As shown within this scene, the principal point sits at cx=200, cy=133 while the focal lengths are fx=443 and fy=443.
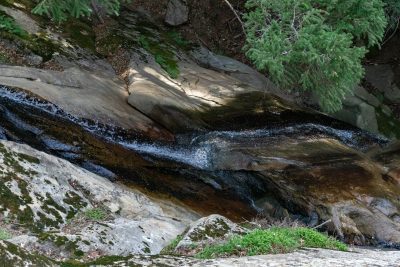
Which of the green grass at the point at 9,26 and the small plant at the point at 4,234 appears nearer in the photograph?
the small plant at the point at 4,234

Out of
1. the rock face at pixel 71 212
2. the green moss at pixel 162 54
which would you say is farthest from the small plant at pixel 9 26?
the rock face at pixel 71 212

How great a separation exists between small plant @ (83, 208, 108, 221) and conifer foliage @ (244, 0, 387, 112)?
480cm

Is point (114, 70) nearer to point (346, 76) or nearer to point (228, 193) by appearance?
point (228, 193)

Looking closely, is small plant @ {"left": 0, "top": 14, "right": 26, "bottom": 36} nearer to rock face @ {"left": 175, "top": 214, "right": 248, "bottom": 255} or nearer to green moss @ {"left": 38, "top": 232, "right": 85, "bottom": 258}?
green moss @ {"left": 38, "top": 232, "right": 85, "bottom": 258}

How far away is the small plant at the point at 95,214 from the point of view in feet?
24.4

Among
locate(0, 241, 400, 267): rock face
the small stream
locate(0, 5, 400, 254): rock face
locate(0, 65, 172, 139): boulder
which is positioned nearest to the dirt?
locate(0, 5, 400, 254): rock face

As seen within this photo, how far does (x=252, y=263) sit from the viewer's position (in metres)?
4.71

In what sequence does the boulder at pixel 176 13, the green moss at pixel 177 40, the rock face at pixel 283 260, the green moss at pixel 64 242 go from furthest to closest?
1. the boulder at pixel 176 13
2. the green moss at pixel 177 40
3. the green moss at pixel 64 242
4. the rock face at pixel 283 260

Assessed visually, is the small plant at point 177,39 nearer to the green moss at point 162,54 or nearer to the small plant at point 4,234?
the green moss at point 162,54

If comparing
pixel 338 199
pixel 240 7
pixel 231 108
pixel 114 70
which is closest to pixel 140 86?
pixel 114 70

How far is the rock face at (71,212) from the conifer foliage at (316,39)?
440cm

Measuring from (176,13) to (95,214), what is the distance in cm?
1538

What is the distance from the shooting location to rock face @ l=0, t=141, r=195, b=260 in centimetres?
594

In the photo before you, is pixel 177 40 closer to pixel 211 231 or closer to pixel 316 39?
pixel 316 39
